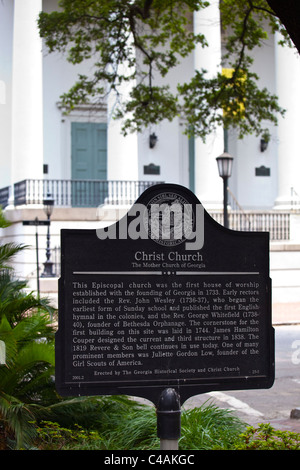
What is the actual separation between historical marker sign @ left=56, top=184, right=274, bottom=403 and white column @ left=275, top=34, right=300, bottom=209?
70.9 ft

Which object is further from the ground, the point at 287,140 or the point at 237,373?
the point at 287,140

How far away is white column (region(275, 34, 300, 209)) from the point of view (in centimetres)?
2572

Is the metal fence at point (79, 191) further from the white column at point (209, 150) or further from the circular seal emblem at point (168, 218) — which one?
the circular seal emblem at point (168, 218)

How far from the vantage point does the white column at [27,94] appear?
76.6ft

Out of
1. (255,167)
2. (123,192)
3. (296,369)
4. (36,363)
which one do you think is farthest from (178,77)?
(36,363)

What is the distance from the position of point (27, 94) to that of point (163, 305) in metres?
20.0

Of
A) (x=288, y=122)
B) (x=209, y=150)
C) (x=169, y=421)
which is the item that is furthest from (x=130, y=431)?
(x=288, y=122)

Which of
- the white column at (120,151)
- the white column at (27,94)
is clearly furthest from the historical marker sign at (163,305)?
the white column at (120,151)

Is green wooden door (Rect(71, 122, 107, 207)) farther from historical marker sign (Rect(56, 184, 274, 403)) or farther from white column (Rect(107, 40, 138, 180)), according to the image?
historical marker sign (Rect(56, 184, 274, 403))

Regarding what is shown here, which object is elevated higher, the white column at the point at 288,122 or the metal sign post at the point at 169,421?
the white column at the point at 288,122

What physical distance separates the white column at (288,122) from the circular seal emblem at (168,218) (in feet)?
71.0

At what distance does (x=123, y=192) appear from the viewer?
24.6 metres

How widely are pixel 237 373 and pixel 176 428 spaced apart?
0.64 m

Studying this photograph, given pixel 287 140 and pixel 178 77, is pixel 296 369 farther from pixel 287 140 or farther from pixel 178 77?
pixel 178 77
